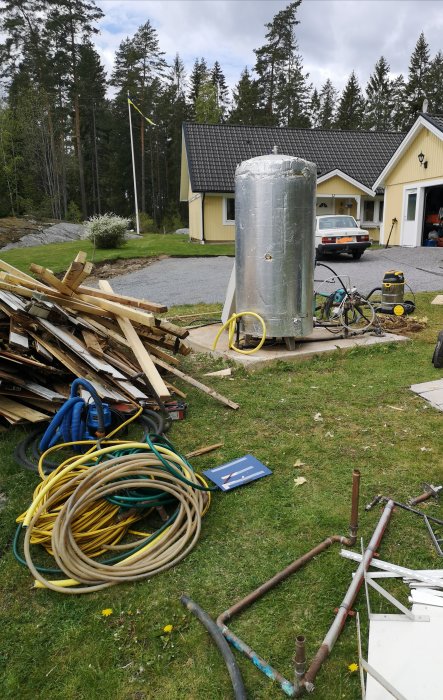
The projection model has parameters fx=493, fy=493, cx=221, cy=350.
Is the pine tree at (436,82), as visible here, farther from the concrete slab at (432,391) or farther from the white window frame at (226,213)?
the concrete slab at (432,391)

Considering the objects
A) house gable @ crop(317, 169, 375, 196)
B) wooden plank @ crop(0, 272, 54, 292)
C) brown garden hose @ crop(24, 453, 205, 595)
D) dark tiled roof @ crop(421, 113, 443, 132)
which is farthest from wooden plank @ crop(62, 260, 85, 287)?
house gable @ crop(317, 169, 375, 196)

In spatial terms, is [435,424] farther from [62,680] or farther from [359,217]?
[359,217]

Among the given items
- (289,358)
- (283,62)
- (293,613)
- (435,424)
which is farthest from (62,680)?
(283,62)

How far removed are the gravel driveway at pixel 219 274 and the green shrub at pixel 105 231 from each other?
3.31m

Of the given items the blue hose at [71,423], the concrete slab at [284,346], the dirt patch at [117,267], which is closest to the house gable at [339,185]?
the dirt patch at [117,267]

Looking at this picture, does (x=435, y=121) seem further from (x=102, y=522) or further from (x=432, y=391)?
(x=102, y=522)

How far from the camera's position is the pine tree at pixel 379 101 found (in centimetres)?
5350

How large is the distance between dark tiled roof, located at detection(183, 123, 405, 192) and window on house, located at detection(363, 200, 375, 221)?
3.72 ft

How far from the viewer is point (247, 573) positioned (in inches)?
105

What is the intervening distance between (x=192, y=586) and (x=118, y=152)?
49677 millimetres

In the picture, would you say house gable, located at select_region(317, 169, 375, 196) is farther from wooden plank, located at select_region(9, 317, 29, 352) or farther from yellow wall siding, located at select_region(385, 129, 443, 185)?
wooden plank, located at select_region(9, 317, 29, 352)

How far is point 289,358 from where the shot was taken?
637 centimetres

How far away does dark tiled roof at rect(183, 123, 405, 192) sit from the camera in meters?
25.0

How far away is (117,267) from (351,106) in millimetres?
46182
